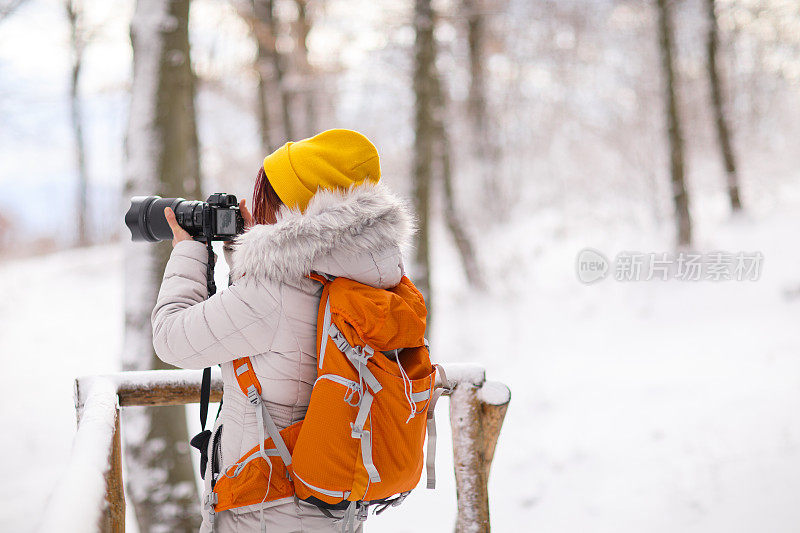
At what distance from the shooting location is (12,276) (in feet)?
39.3

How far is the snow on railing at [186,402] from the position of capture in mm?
1516

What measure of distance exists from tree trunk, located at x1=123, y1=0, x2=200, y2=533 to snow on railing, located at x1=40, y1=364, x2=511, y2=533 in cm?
107

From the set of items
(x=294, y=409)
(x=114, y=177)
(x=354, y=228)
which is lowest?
(x=294, y=409)

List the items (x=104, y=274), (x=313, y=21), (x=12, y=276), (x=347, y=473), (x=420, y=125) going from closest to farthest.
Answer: (x=347, y=473) < (x=420, y=125) < (x=313, y=21) < (x=12, y=276) < (x=104, y=274)

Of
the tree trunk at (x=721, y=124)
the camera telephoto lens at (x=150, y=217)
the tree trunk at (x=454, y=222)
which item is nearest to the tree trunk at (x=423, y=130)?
the tree trunk at (x=454, y=222)

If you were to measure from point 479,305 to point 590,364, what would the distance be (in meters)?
2.73

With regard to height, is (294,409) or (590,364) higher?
(294,409)

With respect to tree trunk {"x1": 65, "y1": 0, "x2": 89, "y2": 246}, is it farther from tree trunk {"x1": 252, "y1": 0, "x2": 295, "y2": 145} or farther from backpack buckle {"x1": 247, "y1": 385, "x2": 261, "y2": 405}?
backpack buckle {"x1": 247, "y1": 385, "x2": 261, "y2": 405}

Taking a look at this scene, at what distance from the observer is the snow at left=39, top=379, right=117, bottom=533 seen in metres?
0.99

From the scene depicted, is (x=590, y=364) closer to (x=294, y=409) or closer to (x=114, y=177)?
(x=294, y=409)

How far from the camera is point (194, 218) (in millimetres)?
1684

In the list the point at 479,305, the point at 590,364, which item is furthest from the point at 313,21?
the point at 590,364

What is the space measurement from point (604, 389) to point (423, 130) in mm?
3016

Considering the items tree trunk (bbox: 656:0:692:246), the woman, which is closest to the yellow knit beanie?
the woman
